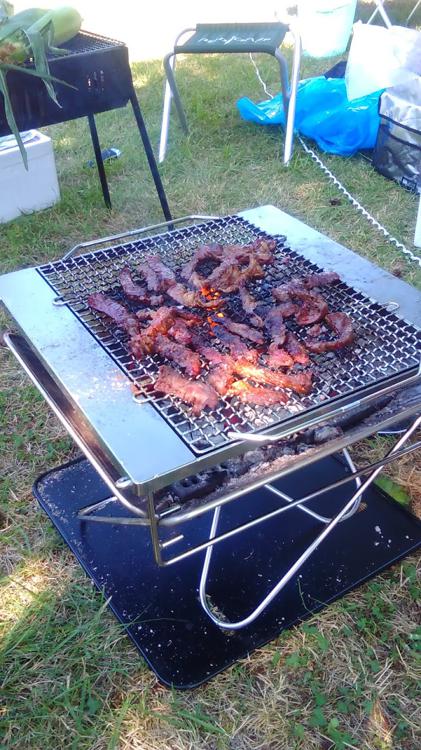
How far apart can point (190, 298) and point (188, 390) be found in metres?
0.53

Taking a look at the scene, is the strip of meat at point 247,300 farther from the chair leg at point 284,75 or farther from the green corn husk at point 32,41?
the chair leg at point 284,75

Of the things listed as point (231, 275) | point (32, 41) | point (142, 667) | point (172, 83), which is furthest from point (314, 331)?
point (172, 83)

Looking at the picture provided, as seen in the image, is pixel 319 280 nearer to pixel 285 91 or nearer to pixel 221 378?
pixel 221 378

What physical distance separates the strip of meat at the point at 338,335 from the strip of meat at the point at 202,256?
574mm

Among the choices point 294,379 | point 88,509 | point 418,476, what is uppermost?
point 294,379

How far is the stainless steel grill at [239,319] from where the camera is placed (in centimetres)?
174

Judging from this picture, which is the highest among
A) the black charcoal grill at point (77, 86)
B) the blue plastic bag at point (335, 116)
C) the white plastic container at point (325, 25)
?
the black charcoal grill at point (77, 86)

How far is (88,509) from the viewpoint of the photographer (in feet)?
8.25

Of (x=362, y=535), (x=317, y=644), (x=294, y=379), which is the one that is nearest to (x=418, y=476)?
(x=362, y=535)

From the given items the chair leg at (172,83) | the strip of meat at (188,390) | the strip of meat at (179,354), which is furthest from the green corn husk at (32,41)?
the chair leg at (172,83)

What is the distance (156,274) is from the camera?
2336 mm

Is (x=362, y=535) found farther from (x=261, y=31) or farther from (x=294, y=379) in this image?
(x=261, y=31)

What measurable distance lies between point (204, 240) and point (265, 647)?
162 centimetres

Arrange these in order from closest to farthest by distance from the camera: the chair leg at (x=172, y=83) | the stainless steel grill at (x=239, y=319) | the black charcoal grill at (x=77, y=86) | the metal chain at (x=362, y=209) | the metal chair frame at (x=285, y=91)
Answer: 1. the stainless steel grill at (x=239, y=319)
2. the black charcoal grill at (x=77, y=86)
3. the metal chain at (x=362, y=209)
4. the metal chair frame at (x=285, y=91)
5. the chair leg at (x=172, y=83)
